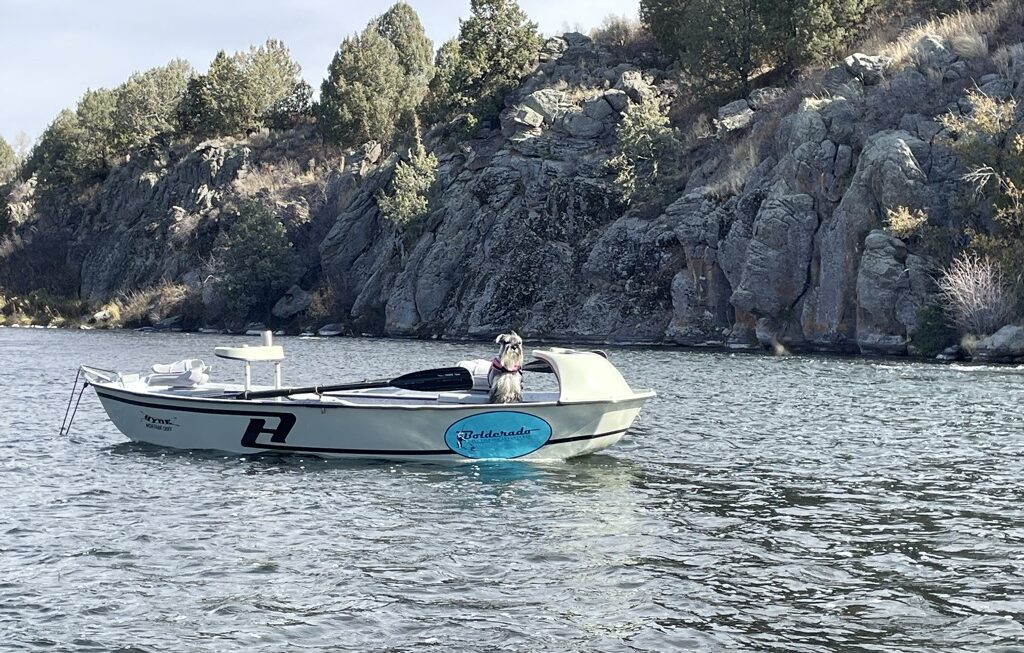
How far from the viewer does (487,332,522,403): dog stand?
20.9 meters

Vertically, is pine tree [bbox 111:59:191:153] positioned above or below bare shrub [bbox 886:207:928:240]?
above

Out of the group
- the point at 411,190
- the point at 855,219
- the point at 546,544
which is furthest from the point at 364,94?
the point at 546,544

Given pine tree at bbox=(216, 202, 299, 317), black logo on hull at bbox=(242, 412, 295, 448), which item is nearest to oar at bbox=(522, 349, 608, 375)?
black logo on hull at bbox=(242, 412, 295, 448)

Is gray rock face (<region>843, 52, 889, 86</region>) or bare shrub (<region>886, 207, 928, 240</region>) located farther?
gray rock face (<region>843, 52, 889, 86</region>)

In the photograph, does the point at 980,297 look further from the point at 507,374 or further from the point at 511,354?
the point at 507,374

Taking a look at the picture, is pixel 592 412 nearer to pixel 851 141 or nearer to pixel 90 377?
pixel 90 377

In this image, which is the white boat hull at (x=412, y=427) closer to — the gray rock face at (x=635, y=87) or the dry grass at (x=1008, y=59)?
the dry grass at (x=1008, y=59)

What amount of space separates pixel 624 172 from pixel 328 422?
47.1 m

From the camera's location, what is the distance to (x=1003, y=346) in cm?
4150

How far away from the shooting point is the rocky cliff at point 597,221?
4938 centimetres

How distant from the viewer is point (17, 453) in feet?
75.0

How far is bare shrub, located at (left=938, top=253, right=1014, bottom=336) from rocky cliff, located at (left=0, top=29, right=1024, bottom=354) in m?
2.24

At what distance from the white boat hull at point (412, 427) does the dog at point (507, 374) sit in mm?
410

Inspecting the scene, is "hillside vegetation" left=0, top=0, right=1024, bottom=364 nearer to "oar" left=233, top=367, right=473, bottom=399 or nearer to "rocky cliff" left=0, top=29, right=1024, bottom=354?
"rocky cliff" left=0, top=29, right=1024, bottom=354
